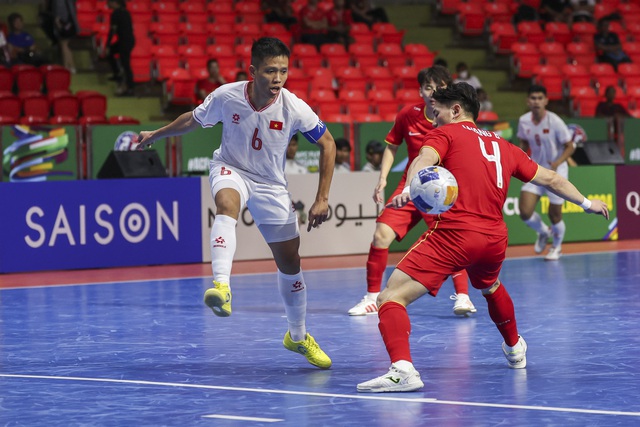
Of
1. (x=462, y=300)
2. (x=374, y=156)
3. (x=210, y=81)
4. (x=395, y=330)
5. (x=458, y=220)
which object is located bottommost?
(x=462, y=300)

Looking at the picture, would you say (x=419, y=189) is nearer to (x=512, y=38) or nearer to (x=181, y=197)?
(x=181, y=197)

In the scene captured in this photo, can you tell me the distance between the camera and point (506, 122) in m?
19.2

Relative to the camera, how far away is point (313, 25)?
23.2 metres

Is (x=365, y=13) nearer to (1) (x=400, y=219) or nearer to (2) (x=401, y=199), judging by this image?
(1) (x=400, y=219)

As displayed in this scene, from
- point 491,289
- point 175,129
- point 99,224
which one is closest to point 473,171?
point 491,289

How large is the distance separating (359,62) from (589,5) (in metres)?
7.35

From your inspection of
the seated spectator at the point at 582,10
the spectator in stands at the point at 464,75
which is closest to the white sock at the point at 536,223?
the spectator in stands at the point at 464,75

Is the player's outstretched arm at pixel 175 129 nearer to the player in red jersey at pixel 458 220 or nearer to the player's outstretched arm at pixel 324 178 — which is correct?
the player's outstretched arm at pixel 324 178

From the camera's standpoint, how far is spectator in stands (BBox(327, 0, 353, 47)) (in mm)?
23641

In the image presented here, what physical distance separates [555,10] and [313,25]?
703 centimetres

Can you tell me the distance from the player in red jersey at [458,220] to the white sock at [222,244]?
3.32 feet

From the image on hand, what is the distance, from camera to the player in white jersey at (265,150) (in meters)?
7.60

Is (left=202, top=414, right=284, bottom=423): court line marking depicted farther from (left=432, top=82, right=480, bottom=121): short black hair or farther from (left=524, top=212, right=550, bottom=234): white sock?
(left=524, top=212, right=550, bottom=234): white sock

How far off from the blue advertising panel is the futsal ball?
9.15 metres
